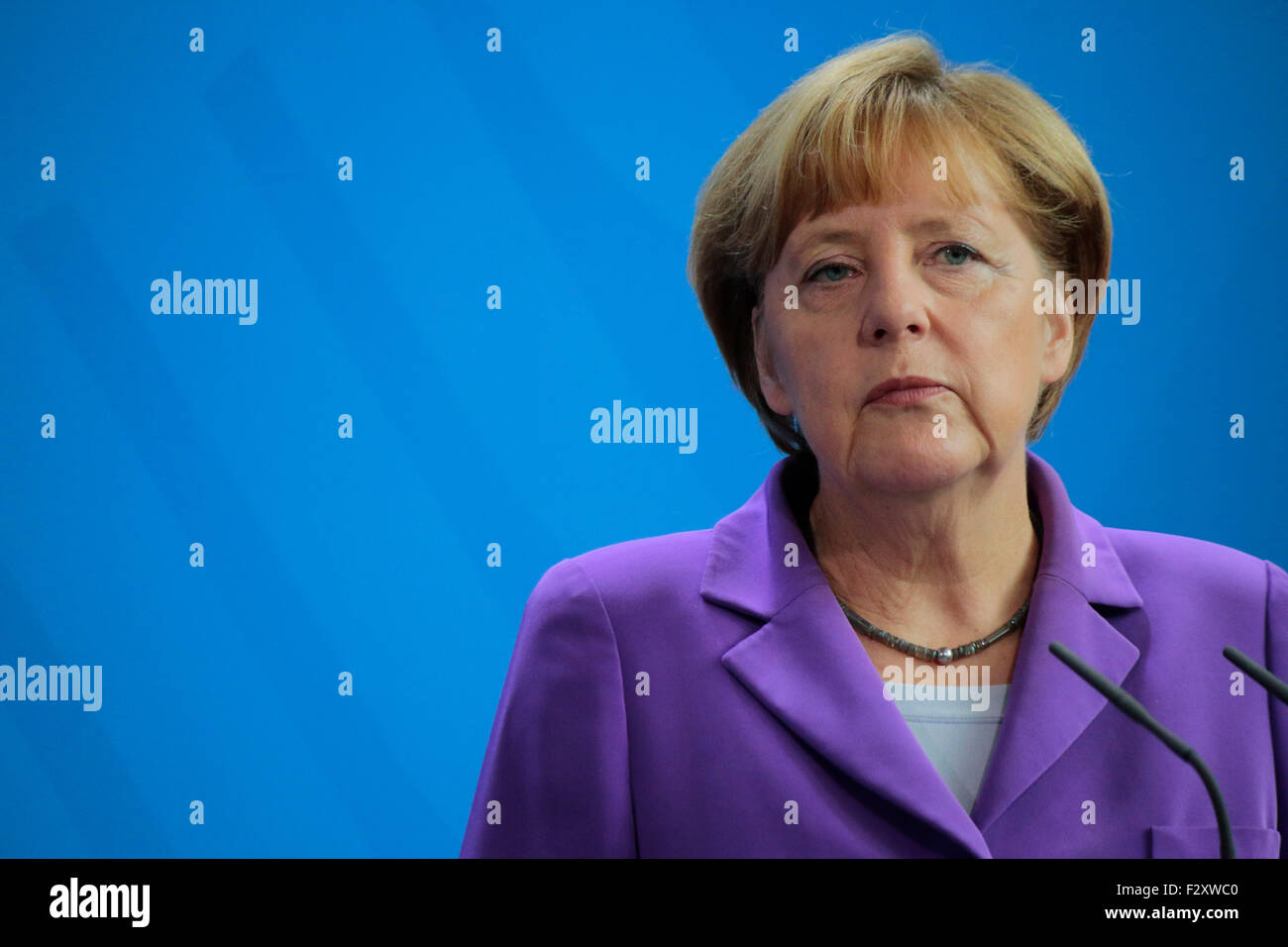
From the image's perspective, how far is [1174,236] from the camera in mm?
1779

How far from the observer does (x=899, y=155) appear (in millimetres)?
1146

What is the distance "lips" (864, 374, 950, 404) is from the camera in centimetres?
109

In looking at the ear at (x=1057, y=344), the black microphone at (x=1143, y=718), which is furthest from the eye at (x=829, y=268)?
the black microphone at (x=1143, y=718)

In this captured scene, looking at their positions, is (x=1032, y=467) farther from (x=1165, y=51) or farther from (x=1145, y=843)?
(x=1165, y=51)

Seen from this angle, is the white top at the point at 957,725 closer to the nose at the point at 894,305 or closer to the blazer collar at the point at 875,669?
the blazer collar at the point at 875,669

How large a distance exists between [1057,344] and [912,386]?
0.24 metres

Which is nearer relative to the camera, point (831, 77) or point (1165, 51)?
point (831, 77)

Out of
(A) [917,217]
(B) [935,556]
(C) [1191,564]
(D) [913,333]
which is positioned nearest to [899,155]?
(A) [917,217]

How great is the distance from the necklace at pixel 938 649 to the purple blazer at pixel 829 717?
41mm

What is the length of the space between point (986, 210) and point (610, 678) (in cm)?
55

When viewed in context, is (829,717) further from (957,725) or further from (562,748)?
(562,748)

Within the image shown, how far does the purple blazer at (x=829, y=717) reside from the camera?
3.43 ft
